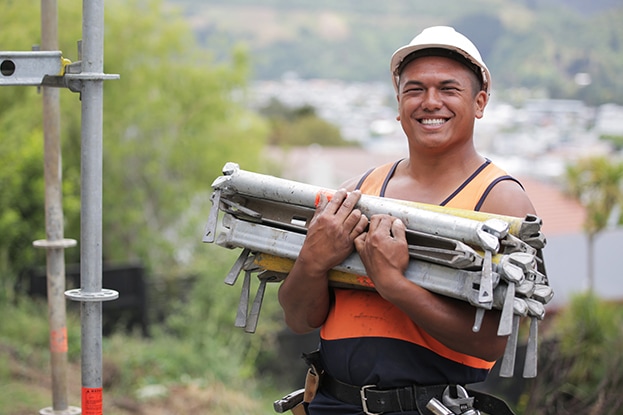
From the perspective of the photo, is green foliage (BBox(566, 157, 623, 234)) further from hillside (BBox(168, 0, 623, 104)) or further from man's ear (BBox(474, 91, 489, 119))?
hillside (BBox(168, 0, 623, 104))

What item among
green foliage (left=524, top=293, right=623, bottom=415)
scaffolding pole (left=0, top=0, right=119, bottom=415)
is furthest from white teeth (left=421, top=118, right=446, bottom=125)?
green foliage (left=524, top=293, right=623, bottom=415)

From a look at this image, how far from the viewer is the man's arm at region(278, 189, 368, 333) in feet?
9.25

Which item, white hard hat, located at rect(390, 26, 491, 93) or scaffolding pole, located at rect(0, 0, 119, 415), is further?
scaffolding pole, located at rect(0, 0, 119, 415)

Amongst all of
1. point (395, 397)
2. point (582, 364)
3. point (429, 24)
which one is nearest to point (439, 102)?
point (395, 397)

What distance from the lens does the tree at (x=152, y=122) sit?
18594mm

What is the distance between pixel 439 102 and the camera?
9.55 ft

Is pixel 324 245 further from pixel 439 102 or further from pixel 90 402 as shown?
pixel 90 402

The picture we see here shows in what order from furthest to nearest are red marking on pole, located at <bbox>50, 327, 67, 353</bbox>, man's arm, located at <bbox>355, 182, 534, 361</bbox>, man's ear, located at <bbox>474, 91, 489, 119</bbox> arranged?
red marking on pole, located at <bbox>50, 327, 67, 353</bbox> < man's ear, located at <bbox>474, 91, 489, 119</bbox> < man's arm, located at <bbox>355, 182, 534, 361</bbox>

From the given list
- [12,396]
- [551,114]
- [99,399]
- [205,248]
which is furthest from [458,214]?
[551,114]

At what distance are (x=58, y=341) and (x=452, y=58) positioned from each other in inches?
115

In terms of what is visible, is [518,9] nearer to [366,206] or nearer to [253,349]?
[253,349]

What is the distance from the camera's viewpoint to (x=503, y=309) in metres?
2.54

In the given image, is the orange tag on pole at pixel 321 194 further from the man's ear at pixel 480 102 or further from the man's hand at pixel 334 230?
the man's ear at pixel 480 102

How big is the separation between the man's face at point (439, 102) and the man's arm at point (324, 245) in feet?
1.08
